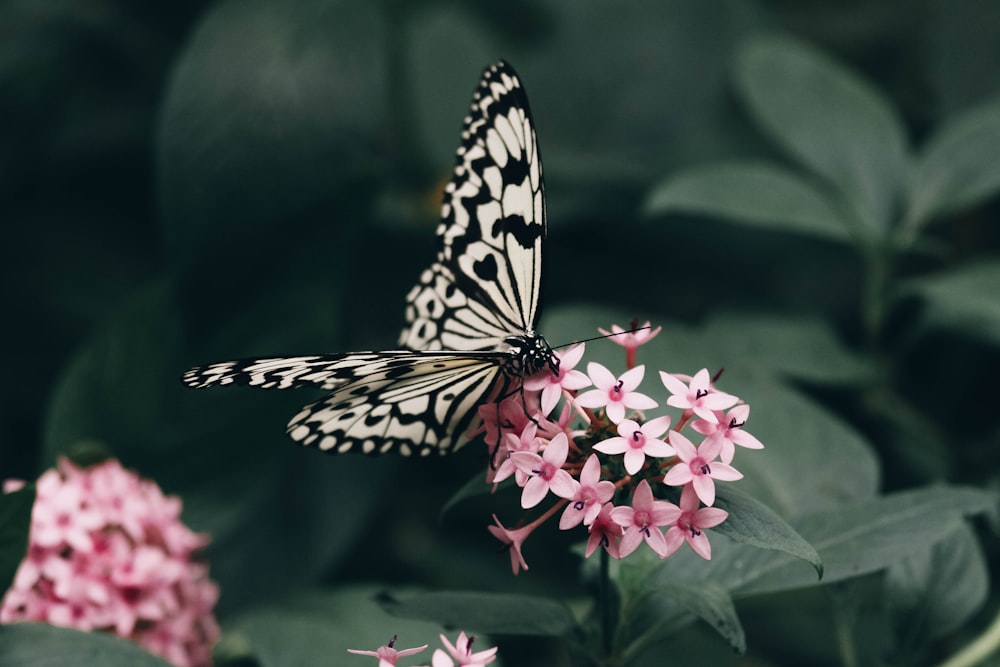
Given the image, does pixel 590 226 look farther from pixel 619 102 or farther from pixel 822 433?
pixel 822 433

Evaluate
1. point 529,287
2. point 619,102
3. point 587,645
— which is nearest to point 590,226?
point 619,102

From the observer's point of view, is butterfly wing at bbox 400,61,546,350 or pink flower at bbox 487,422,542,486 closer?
pink flower at bbox 487,422,542,486

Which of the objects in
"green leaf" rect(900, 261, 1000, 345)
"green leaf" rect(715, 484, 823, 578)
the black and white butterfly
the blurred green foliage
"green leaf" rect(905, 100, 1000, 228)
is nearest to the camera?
"green leaf" rect(715, 484, 823, 578)

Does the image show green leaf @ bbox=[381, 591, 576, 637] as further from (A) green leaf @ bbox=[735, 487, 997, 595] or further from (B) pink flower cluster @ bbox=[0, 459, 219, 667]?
(B) pink flower cluster @ bbox=[0, 459, 219, 667]

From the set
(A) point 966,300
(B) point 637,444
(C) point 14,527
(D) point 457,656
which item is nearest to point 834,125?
(A) point 966,300

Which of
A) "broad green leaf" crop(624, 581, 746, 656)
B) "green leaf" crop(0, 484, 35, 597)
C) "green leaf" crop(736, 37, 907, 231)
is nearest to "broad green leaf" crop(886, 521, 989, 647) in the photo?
"broad green leaf" crop(624, 581, 746, 656)

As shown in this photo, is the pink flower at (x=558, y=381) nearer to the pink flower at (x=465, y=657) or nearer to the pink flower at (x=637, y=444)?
the pink flower at (x=637, y=444)
